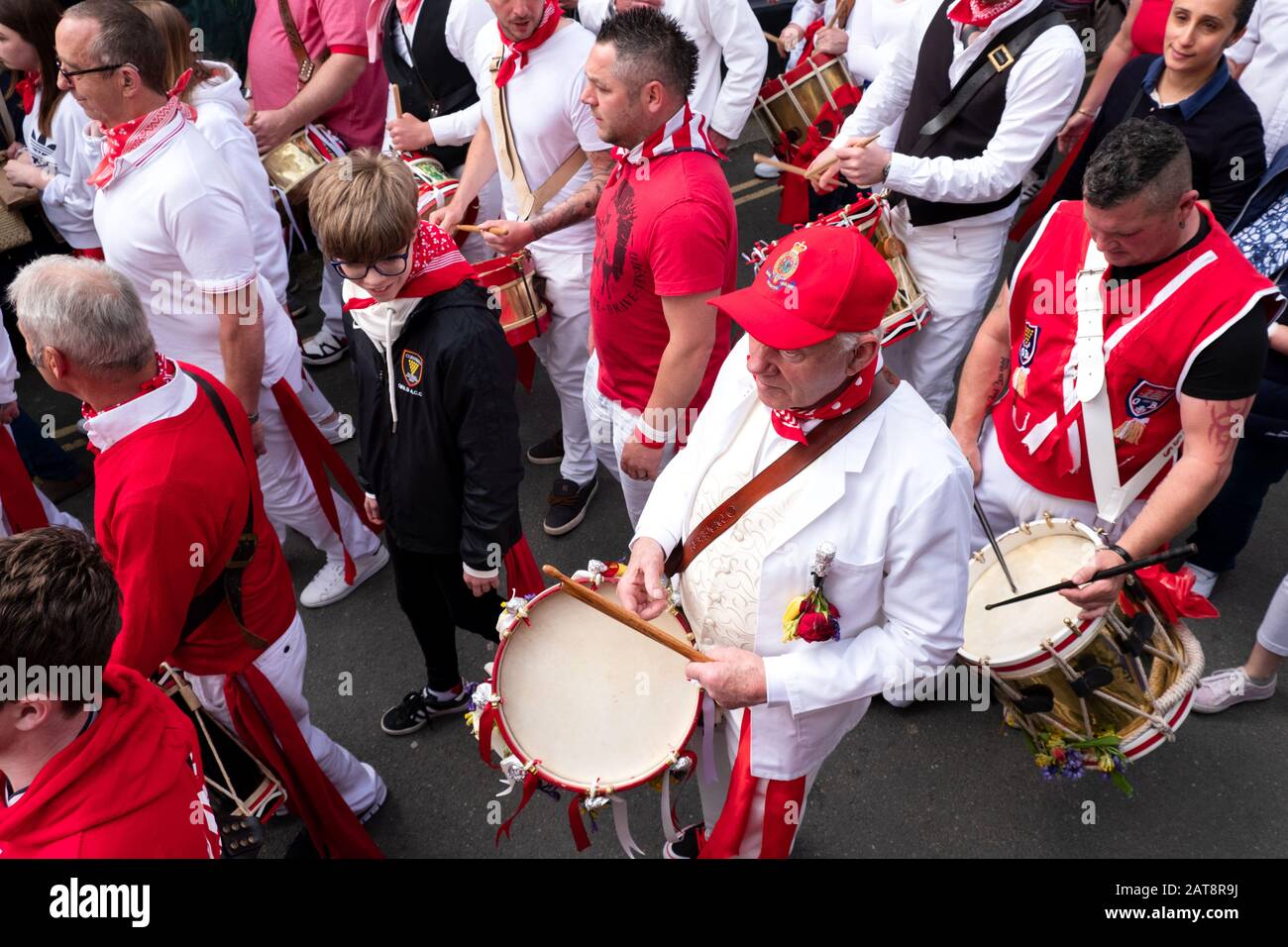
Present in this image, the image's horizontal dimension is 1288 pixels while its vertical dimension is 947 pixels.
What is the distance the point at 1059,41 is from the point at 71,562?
367cm

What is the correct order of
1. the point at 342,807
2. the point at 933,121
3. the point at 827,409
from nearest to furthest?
the point at 827,409
the point at 342,807
the point at 933,121

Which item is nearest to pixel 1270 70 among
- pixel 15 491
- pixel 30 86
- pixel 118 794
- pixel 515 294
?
pixel 515 294

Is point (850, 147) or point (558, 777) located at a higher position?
point (850, 147)

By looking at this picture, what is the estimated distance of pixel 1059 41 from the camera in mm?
3857

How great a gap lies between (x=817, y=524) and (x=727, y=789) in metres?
1.15

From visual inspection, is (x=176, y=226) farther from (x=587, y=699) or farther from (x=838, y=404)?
(x=838, y=404)

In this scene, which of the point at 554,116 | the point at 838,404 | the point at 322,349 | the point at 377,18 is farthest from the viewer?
the point at 322,349

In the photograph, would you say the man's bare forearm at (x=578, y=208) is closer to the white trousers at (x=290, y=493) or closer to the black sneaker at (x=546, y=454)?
the white trousers at (x=290, y=493)

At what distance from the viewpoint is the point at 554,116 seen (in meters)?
4.43

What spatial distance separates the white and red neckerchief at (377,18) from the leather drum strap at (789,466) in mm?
3665

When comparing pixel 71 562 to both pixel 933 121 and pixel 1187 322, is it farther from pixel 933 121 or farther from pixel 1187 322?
pixel 933 121

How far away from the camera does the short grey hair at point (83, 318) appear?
9.14 ft

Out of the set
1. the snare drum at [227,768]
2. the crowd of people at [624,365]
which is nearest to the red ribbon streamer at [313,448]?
the crowd of people at [624,365]

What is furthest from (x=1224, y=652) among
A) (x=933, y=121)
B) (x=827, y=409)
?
(x=827, y=409)
